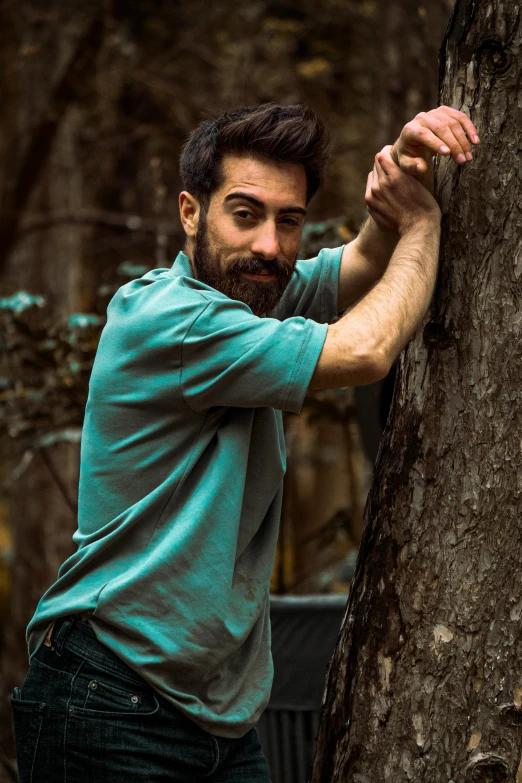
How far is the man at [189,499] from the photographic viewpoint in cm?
232

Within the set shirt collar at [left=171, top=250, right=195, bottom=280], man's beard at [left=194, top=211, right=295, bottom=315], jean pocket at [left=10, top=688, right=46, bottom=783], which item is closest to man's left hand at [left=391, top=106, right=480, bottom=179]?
man's beard at [left=194, top=211, right=295, bottom=315]

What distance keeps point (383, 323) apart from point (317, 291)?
852 mm

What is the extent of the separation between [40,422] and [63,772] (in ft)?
10.1

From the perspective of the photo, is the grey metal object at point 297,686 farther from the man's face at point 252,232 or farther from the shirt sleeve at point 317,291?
the man's face at point 252,232

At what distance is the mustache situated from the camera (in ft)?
8.58

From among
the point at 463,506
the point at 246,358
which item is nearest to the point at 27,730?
the point at 246,358

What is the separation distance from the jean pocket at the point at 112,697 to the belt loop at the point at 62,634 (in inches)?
4.4

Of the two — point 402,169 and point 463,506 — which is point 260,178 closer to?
point 402,169

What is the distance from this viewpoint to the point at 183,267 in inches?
105

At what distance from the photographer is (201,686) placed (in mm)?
2447

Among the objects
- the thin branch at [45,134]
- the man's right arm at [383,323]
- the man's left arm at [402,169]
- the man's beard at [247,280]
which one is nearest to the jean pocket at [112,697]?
the man's right arm at [383,323]

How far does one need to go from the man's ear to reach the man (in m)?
0.21

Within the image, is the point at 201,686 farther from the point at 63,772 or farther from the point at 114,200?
the point at 114,200

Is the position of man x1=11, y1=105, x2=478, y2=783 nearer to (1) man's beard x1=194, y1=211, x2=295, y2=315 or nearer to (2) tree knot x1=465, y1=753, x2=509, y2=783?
(1) man's beard x1=194, y1=211, x2=295, y2=315
